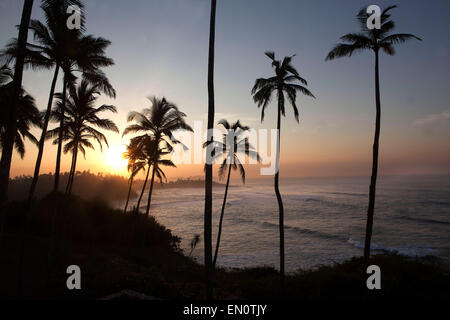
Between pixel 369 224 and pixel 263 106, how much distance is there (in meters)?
7.36

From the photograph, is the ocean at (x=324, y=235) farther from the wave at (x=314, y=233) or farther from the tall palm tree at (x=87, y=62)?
the tall palm tree at (x=87, y=62)

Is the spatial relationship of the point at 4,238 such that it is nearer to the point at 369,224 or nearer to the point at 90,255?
the point at 90,255

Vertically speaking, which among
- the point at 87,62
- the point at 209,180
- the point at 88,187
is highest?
the point at 87,62

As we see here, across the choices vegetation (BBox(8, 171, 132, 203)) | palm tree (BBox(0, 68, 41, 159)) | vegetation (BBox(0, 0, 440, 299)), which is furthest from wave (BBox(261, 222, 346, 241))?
vegetation (BBox(8, 171, 132, 203))

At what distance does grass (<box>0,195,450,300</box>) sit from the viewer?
30.6 ft

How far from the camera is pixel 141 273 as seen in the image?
11883mm

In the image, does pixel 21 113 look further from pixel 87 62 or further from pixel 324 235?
pixel 324 235

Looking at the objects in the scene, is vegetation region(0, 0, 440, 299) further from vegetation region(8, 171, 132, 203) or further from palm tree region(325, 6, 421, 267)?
vegetation region(8, 171, 132, 203)

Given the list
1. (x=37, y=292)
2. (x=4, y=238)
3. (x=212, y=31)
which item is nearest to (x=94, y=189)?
(x=4, y=238)

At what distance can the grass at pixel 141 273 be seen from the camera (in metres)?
9.32

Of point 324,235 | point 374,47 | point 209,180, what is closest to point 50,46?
point 209,180

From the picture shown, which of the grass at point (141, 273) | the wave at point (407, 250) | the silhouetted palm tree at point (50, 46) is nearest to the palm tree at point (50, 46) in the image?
the silhouetted palm tree at point (50, 46)

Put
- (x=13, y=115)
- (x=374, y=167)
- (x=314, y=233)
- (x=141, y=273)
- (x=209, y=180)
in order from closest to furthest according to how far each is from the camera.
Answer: (x=13, y=115)
(x=209, y=180)
(x=374, y=167)
(x=141, y=273)
(x=314, y=233)

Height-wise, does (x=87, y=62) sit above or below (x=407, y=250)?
above
